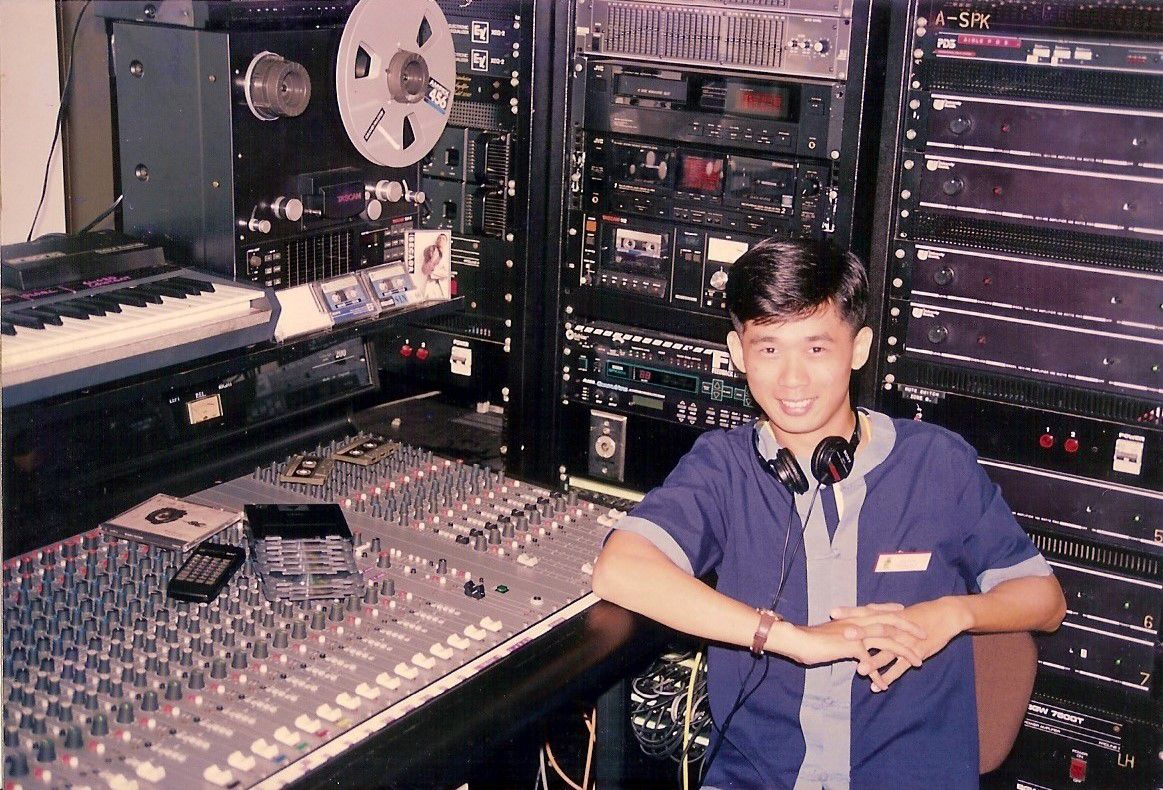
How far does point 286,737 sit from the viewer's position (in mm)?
1745

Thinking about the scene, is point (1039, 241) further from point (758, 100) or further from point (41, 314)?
point (41, 314)

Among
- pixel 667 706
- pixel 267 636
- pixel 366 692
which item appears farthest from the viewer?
pixel 667 706

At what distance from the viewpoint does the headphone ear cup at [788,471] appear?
6.98 ft

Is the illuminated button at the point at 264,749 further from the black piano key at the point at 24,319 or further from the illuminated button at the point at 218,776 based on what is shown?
the black piano key at the point at 24,319

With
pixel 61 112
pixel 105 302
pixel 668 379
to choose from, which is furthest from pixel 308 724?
pixel 61 112

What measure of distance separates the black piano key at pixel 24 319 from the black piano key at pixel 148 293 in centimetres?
19

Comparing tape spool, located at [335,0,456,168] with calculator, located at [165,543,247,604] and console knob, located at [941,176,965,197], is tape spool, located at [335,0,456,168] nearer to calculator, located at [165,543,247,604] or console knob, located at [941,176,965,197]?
calculator, located at [165,543,247,604]

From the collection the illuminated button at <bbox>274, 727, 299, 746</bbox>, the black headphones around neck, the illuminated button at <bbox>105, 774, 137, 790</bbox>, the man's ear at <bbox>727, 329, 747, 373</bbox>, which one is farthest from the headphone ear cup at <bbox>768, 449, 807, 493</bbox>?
the illuminated button at <bbox>105, 774, 137, 790</bbox>

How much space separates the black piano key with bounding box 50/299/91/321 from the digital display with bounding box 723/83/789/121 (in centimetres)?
149

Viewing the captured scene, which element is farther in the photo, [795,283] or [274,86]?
[274,86]

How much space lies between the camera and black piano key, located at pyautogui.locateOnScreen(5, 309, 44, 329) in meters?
2.06

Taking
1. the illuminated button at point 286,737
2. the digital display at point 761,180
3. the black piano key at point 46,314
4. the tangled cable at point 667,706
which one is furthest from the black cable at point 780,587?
the black piano key at point 46,314

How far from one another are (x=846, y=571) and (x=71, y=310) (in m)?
1.30

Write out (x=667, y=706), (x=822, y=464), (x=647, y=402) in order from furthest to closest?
(x=647, y=402), (x=667, y=706), (x=822, y=464)
